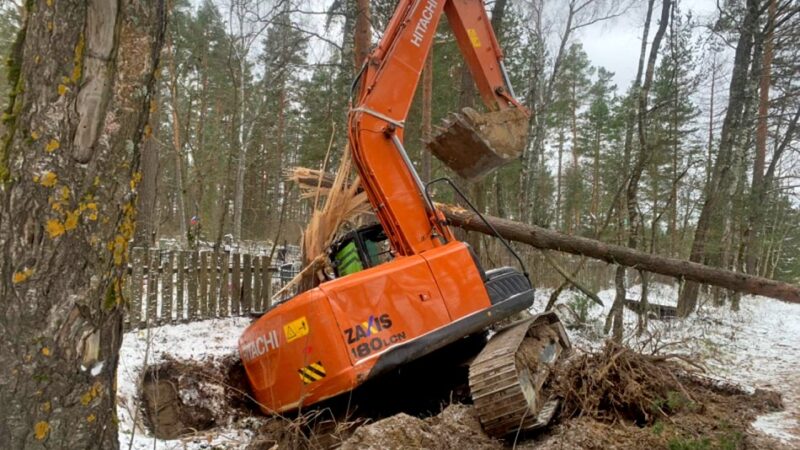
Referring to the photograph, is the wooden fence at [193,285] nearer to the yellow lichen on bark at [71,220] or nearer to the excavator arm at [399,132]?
the excavator arm at [399,132]

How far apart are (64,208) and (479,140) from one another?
12.3 ft

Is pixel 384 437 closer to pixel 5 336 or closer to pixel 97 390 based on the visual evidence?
pixel 97 390

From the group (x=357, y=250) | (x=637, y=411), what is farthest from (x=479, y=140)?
(x=637, y=411)

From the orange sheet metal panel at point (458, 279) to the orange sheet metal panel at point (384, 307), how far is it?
0.08m

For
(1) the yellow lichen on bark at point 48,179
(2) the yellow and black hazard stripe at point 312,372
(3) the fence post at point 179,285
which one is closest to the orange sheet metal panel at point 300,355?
(2) the yellow and black hazard stripe at point 312,372

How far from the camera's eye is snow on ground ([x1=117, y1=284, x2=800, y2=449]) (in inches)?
170

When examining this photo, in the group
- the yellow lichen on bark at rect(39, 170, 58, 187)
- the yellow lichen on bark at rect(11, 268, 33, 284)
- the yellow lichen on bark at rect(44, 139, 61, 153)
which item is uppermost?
the yellow lichen on bark at rect(44, 139, 61, 153)

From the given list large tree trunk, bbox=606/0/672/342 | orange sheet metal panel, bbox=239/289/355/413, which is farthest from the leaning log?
orange sheet metal panel, bbox=239/289/355/413

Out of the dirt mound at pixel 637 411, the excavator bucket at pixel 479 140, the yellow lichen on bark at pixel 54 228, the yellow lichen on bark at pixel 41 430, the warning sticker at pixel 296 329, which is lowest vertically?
the dirt mound at pixel 637 411

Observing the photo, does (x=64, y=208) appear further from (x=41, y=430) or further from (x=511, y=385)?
(x=511, y=385)

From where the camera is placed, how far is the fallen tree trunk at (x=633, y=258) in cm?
764

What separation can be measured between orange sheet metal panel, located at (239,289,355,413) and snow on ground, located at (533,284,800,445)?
2.92 m

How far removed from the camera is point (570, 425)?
148 inches

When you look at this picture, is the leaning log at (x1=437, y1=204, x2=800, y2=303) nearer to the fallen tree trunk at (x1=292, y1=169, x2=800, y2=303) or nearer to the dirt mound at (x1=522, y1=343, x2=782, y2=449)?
the fallen tree trunk at (x1=292, y1=169, x2=800, y2=303)
